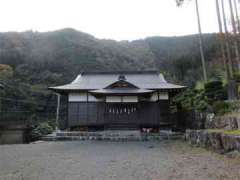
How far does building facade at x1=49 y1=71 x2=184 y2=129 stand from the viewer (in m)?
13.4

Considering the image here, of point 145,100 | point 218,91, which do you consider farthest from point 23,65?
point 218,91

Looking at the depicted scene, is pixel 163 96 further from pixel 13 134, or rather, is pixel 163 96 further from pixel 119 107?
pixel 13 134

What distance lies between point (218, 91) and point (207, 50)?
17500 mm

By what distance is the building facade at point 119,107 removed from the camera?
529 inches

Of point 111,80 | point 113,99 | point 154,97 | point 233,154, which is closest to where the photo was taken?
point 233,154

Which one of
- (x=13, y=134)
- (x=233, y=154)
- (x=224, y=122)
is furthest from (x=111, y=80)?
(x=233, y=154)

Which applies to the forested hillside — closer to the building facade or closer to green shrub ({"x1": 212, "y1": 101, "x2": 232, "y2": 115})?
the building facade

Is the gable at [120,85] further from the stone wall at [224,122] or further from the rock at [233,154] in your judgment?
the rock at [233,154]

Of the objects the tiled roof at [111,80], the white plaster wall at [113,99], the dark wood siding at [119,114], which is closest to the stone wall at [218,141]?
the dark wood siding at [119,114]

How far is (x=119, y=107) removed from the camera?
13750 mm

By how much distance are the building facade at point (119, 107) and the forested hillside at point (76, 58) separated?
8346 millimetres

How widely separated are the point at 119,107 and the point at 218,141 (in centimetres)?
807

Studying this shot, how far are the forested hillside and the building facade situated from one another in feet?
27.4

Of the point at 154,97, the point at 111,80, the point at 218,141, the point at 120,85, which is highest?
the point at 111,80
